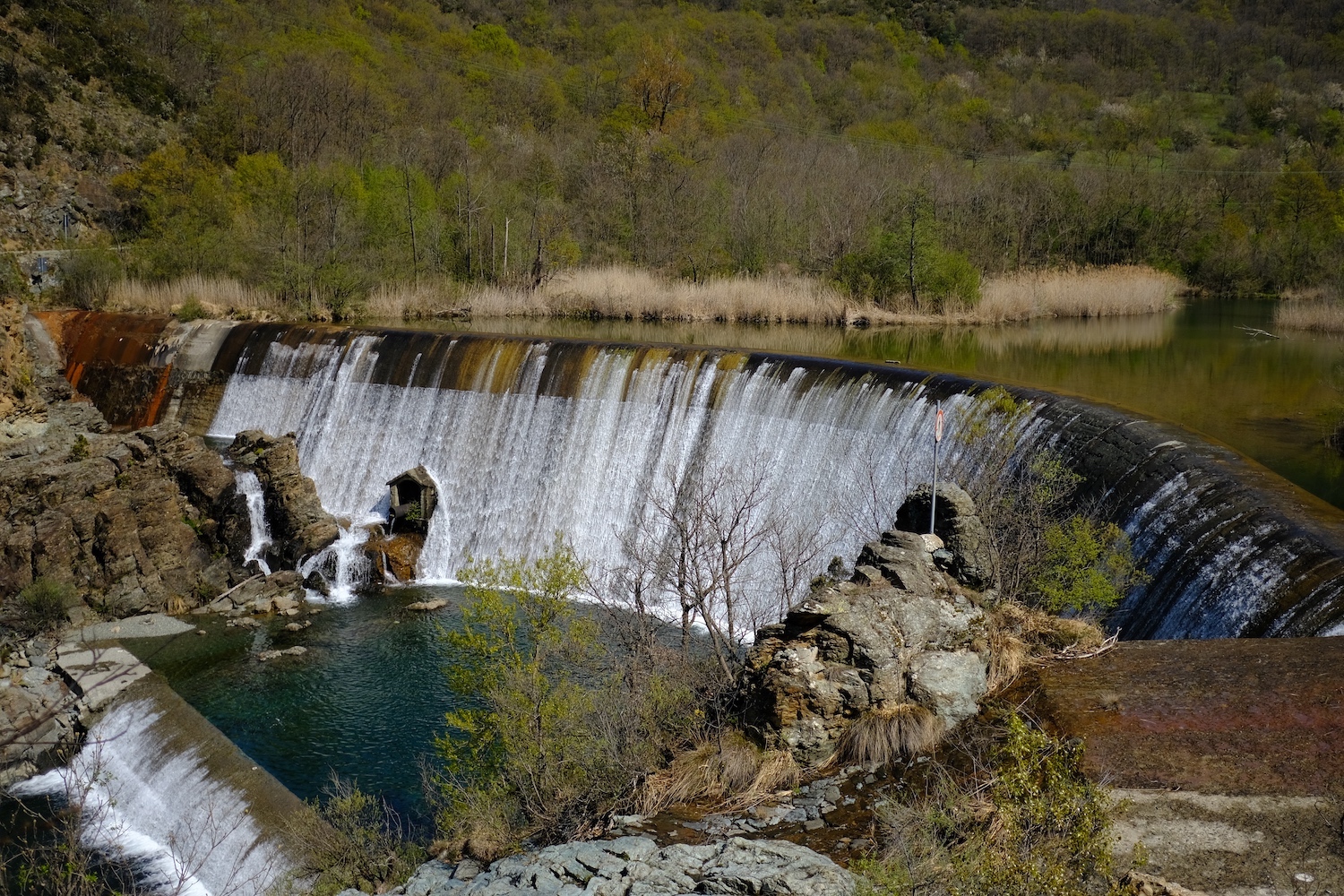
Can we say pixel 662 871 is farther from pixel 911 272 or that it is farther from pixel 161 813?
pixel 911 272

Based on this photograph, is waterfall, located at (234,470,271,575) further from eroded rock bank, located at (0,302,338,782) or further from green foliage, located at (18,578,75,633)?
green foliage, located at (18,578,75,633)

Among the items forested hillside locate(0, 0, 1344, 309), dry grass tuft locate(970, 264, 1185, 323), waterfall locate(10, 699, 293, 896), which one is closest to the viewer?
waterfall locate(10, 699, 293, 896)

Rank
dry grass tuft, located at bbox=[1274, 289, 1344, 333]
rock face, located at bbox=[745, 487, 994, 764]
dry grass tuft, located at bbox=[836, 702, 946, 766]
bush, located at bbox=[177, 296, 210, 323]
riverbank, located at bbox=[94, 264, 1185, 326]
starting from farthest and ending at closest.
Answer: riverbank, located at bbox=[94, 264, 1185, 326], dry grass tuft, located at bbox=[1274, 289, 1344, 333], bush, located at bbox=[177, 296, 210, 323], rock face, located at bbox=[745, 487, 994, 764], dry grass tuft, located at bbox=[836, 702, 946, 766]

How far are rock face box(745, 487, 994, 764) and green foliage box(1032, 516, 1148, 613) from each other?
88.9 inches

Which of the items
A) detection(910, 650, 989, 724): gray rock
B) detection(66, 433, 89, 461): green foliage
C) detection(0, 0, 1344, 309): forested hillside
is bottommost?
detection(66, 433, 89, 461): green foliage

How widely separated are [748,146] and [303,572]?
45.8m

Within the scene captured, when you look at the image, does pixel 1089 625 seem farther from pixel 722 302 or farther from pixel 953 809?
pixel 722 302

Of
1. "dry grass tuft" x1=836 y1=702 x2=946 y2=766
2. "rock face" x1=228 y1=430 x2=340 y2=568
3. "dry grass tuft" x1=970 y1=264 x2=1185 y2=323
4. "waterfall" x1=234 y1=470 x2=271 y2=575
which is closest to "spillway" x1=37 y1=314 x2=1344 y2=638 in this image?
"rock face" x1=228 y1=430 x2=340 y2=568

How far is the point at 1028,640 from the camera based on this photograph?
1051 centimetres

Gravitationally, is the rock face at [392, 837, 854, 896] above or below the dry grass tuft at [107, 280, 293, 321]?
below

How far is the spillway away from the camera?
1220 cm

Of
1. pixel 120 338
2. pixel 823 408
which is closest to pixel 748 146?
pixel 120 338

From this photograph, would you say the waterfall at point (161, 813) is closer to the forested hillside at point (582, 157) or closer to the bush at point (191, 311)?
the bush at point (191, 311)

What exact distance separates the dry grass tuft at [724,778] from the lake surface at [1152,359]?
1056 centimetres
